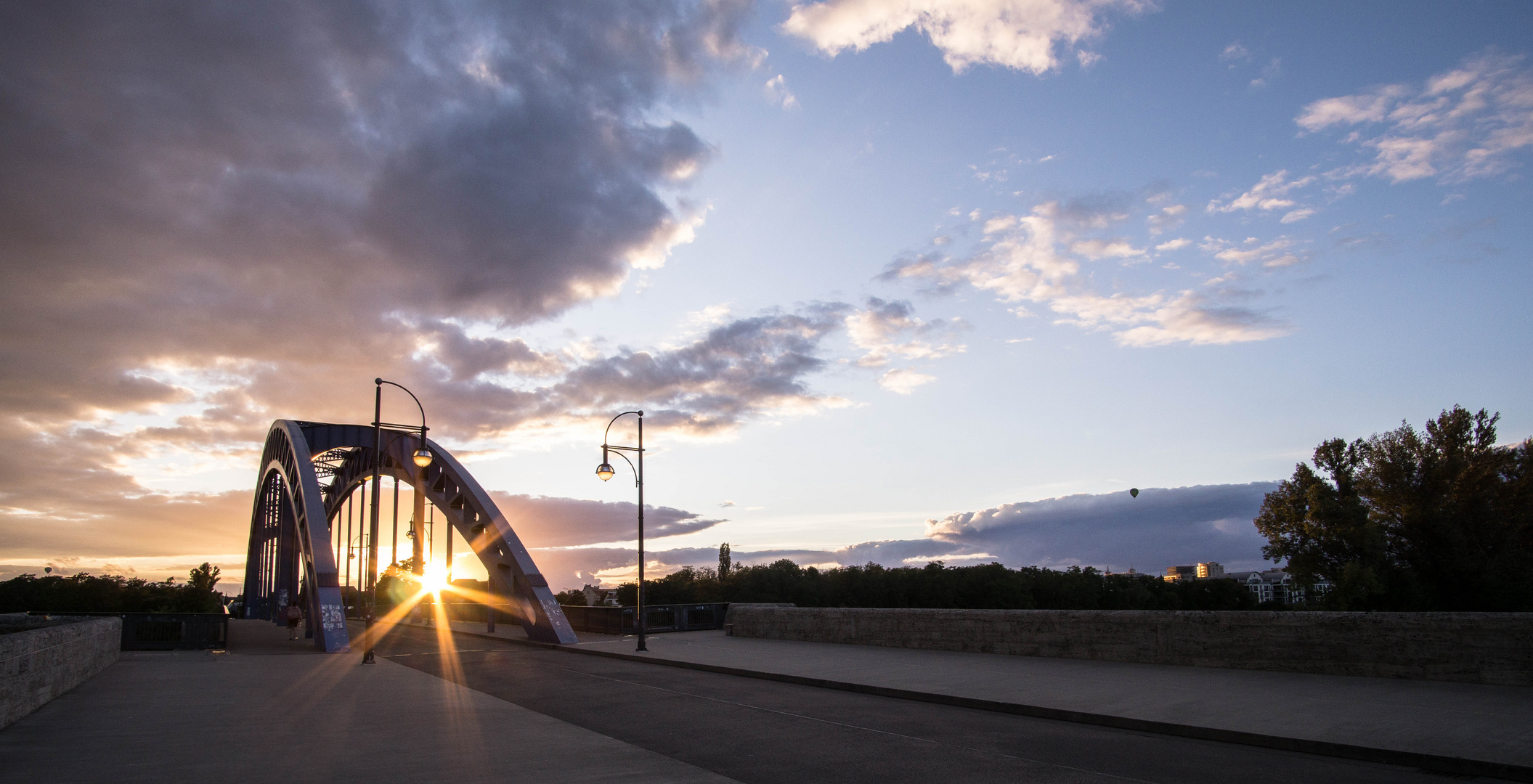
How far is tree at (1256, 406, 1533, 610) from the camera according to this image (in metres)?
47.8

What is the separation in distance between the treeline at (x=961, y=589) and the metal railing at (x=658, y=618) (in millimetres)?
50252

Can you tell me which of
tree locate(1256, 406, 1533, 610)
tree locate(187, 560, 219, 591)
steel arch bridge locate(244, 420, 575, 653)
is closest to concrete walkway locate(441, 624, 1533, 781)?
steel arch bridge locate(244, 420, 575, 653)

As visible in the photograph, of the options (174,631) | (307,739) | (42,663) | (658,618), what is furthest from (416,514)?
(307,739)

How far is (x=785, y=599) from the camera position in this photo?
9300 cm

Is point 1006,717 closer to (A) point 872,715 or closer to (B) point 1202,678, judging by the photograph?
(A) point 872,715

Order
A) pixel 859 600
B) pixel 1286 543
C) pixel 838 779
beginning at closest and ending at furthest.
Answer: pixel 838 779 → pixel 1286 543 → pixel 859 600

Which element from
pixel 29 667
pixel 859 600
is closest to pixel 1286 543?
pixel 859 600

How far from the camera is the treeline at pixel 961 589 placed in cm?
9025

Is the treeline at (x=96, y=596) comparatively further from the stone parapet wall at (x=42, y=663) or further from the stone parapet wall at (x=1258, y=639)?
the stone parapet wall at (x=1258, y=639)

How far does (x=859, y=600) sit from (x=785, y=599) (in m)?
8.03

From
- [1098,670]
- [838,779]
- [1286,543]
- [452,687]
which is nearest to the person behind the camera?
[838,779]

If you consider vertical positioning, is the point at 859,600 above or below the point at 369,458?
below

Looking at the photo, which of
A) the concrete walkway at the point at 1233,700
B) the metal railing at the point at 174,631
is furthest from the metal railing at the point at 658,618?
the concrete walkway at the point at 1233,700

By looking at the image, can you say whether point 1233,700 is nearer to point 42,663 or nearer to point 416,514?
point 42,663
